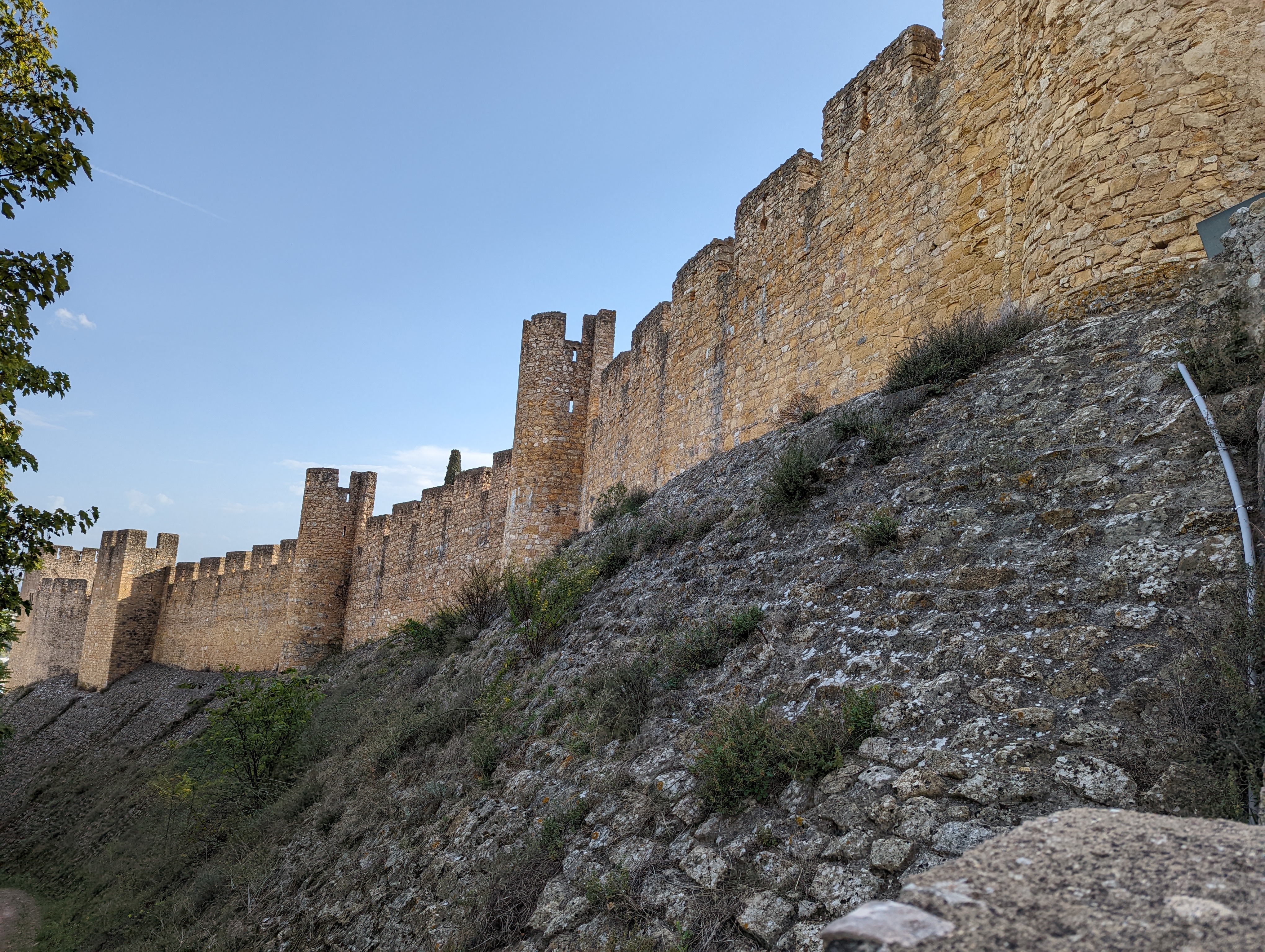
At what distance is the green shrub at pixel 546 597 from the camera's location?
7.61 m

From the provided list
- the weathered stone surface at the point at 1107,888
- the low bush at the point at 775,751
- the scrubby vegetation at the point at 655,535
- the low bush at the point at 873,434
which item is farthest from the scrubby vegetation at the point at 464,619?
the weathered stone surface at the point at 1107,888

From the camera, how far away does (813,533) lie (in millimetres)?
5516

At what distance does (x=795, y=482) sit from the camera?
20.1 ft

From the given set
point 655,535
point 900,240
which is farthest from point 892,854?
point 900,240

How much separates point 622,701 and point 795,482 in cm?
238

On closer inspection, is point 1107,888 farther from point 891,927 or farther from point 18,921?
point 18,921

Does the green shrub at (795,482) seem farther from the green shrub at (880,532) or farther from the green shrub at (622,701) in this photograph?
the green shrub at (622,701)

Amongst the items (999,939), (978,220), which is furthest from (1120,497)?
(978,220)

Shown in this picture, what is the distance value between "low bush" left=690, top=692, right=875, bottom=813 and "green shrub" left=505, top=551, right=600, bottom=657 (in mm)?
4014

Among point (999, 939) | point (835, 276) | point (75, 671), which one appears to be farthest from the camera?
point (75, 671)

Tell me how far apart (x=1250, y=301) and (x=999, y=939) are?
A: 4.63 m

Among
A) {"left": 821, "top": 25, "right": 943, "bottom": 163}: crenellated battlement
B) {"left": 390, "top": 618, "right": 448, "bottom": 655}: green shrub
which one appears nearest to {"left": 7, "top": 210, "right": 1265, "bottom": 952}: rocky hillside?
{"left": 390, "top": 618, "right": 448, "bottom": 655}: green shrub

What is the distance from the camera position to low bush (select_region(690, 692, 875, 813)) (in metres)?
3.27

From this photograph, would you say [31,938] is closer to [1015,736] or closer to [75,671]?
[1015,736]
